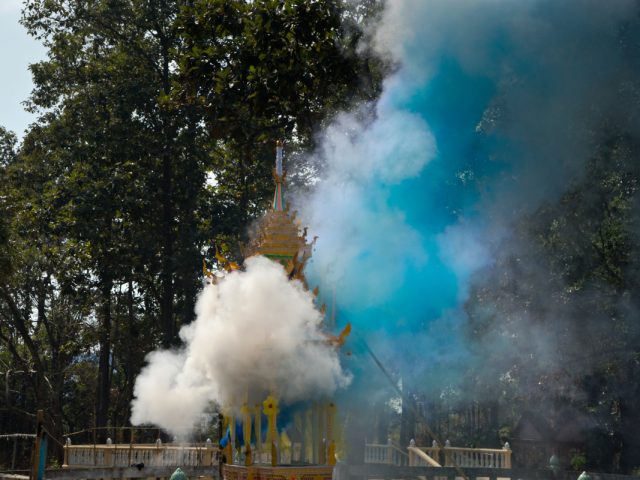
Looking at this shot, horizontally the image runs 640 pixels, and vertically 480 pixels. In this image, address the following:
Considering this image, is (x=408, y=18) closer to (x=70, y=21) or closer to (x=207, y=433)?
(x=207, y=433)

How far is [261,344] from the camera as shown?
690 inches

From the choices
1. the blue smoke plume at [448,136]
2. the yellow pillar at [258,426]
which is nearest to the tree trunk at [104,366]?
the blue smoke plume at [448,136]

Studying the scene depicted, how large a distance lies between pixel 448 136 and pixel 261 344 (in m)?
7.93

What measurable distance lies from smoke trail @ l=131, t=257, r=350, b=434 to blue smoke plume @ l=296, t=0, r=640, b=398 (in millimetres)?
3437

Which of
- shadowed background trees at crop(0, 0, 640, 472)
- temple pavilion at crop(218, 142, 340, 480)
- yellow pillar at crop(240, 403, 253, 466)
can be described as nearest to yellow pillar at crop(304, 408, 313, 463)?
A: temple pavilion at crop(218, 142, 340, 480)

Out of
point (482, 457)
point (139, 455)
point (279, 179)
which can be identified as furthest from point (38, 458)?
point (482, 457)

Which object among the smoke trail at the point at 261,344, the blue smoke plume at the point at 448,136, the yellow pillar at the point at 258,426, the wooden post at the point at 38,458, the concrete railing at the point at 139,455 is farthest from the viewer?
the concrete railing at the point at 139,455

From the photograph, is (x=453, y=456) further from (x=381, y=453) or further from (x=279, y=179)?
(x=279, y=179)

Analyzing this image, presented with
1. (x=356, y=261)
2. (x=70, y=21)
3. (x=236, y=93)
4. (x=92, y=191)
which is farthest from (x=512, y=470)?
(x=70, y=21)

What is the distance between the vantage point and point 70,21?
45.1 meters

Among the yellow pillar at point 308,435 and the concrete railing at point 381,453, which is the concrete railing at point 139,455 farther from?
the yellow pillar at point 308,435

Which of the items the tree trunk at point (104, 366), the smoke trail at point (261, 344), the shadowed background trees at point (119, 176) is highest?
the shadowed background trees at point (119, 176)

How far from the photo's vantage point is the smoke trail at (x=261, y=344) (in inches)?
683

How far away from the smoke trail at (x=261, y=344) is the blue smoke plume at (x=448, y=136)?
344 cm
